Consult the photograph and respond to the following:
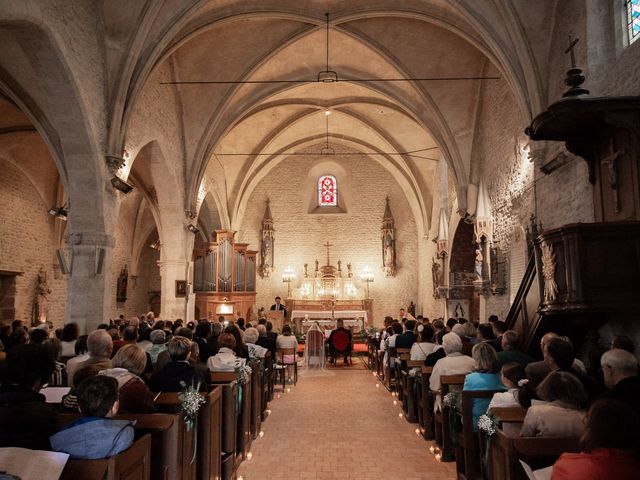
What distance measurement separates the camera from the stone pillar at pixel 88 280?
33.2ft

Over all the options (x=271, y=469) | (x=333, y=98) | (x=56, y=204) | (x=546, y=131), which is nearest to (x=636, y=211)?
(x=546, y=131)

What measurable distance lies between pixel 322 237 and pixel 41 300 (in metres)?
11.7

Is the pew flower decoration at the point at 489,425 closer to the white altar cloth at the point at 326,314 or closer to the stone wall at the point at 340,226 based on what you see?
the white altar cloth at the point at 326,314

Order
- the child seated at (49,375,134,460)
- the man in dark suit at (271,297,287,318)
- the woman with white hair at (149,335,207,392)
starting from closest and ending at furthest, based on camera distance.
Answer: the child seated at (49,375,134,460), the woman with white hair at (149,335,207,392), the man in dark suit at (271,297,287,318)

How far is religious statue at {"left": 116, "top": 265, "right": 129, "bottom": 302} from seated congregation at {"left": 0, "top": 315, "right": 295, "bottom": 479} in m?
13.9

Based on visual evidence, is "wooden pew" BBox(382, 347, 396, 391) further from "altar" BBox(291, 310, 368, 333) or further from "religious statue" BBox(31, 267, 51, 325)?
"religious statue" BBox(31, 267, 51, 325)

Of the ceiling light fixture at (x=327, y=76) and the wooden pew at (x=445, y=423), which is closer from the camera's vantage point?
the wooden pew at (x=445, y=423)

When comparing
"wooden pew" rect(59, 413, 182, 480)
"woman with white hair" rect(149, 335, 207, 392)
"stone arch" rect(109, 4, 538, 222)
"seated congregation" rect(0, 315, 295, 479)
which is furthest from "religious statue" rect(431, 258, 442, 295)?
"wooden pew" rect(59, 413, 182, 480)

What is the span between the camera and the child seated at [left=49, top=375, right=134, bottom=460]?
2805mm

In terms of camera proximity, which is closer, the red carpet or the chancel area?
the chancel area

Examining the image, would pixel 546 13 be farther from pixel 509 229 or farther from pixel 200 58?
pixel 200 58

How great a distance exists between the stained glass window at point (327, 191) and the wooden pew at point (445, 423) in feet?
60.1

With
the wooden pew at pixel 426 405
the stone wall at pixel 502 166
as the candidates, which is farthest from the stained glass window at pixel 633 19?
the wooden pew at pixel 426 405

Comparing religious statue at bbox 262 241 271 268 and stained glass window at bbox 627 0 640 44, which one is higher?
stained glass window at bbox 627 0 640 44
